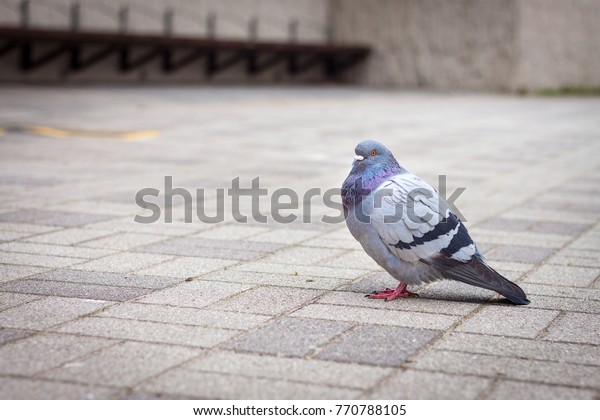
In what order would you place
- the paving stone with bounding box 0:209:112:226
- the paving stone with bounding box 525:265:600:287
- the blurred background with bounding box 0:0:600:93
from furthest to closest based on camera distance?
1. the blurred background with bounding box 0:0:600:93
2. the paving stone with bounding box 0:209:112:226
3. the paving stone with bounding box 525:265:600:287

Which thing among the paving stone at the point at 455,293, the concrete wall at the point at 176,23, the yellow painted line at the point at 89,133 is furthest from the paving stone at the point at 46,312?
the concrete wall at the point at 176,23

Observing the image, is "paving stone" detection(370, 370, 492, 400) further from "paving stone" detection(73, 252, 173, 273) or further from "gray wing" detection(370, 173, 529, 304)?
"paving stone" detection(73, 252, 173, 273)

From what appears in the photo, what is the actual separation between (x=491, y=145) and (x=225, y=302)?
755cm

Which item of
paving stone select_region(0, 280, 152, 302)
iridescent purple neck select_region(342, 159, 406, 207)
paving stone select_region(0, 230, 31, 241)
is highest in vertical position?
iridescent purple neck select_region(342, 159, 406, 207)

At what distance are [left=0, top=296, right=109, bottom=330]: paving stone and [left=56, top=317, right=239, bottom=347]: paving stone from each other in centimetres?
9

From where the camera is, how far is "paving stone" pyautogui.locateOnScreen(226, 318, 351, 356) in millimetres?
3299

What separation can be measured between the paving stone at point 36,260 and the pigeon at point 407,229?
1519 mm

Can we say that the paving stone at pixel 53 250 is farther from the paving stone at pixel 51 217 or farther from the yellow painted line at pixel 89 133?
the yellow painted line at pixel 89 133

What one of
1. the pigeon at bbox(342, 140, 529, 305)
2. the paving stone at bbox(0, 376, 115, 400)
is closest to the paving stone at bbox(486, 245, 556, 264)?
the pigeon at bbox(342, 140, 529, 305)

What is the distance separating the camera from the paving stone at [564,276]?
4496 millimetres

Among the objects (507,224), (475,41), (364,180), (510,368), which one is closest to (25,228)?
(364,180)

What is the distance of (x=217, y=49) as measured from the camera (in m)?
21.0

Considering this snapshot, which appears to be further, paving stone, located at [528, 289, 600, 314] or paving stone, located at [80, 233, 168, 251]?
paving stone, located at [80, 233, 168, 251]
